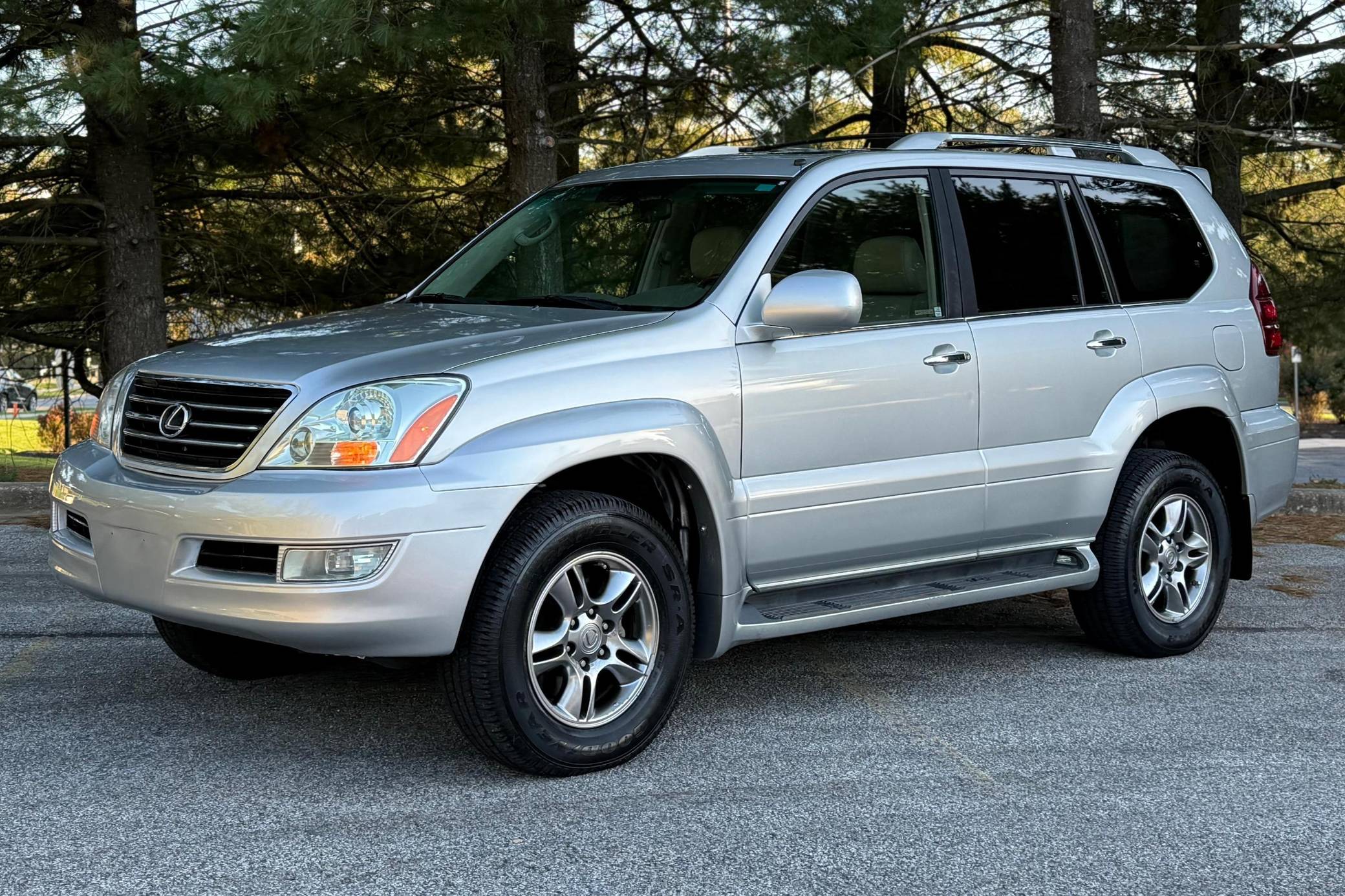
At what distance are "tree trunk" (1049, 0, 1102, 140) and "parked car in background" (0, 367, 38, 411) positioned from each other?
9.91 meters

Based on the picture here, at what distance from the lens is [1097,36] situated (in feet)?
40.4

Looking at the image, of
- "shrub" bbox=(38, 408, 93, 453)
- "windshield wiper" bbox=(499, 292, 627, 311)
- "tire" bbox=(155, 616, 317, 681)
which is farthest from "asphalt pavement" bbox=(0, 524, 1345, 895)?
"shrub" bbox=(38, 408, 93, 453)

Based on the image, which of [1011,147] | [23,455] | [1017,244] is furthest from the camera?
[23,455]

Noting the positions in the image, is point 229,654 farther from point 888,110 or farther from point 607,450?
point 888,110

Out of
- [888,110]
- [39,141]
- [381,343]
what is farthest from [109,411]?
[888,110]

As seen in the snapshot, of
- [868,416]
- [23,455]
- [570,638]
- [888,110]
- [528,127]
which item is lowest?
[23,455]

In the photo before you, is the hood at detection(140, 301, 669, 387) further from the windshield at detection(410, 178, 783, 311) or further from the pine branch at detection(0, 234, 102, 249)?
the pine branch at detection(0, 234, 102, 249)

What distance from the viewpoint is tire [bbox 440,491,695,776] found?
431cm

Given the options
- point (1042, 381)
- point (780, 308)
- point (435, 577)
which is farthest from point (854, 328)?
point (435, 577)

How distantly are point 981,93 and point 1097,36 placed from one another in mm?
1027

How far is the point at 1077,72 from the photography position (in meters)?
10.2

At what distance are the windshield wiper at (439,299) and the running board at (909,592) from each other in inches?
62.1

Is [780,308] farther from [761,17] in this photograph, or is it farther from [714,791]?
[761,17]

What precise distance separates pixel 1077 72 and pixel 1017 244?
16.2 ft
